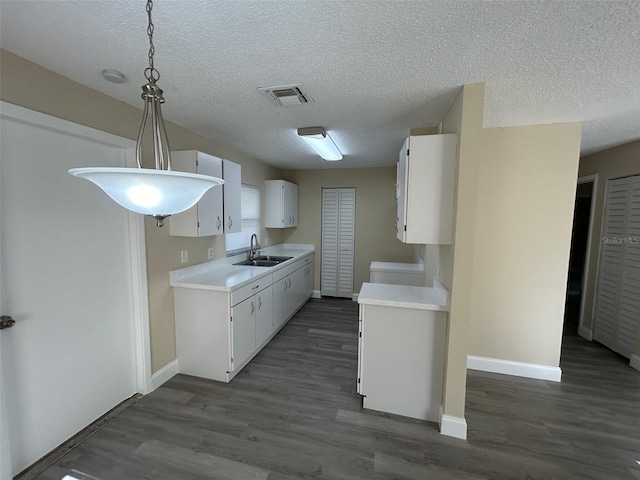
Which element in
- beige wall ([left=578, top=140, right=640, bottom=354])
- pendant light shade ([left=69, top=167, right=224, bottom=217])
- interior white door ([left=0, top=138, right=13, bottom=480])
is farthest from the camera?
beige wall ([left=578, top=140, right=640, bottom=354])

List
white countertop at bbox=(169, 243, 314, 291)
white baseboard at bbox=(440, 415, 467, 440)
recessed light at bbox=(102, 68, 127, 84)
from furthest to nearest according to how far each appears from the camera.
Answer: white countertop at bbox=(169, 243, 314, 291) < white baseboard at bbox=(440, 415, 467, 440) < recessed light at bbox=(102, 68, 127, 84)

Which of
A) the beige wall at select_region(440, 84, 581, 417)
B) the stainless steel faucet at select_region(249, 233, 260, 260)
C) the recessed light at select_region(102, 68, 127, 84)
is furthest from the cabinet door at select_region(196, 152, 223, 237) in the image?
the beige wall at select_region(440, 84, 581, 417)

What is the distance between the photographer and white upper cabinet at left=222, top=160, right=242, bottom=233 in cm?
288

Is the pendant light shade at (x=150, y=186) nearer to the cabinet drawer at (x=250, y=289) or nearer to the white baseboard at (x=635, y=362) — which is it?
the cabinet drawer at (x=250, y=289)

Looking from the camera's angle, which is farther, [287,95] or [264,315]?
[264,315]

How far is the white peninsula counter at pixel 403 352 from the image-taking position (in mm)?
2049

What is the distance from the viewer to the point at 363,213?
497 cm

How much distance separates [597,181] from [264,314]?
464cm

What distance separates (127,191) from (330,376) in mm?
2514

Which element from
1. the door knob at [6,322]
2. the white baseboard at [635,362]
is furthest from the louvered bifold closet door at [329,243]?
the door knob at [6,322]

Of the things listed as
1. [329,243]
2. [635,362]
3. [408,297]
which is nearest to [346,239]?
[329,243]

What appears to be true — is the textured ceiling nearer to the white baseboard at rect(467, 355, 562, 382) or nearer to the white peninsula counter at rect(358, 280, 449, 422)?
the white peninsula counter at rect(358, 280, 449, 422)

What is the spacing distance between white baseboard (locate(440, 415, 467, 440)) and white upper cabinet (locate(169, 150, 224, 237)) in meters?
2.54

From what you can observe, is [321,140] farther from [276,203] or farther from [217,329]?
[217,329]
